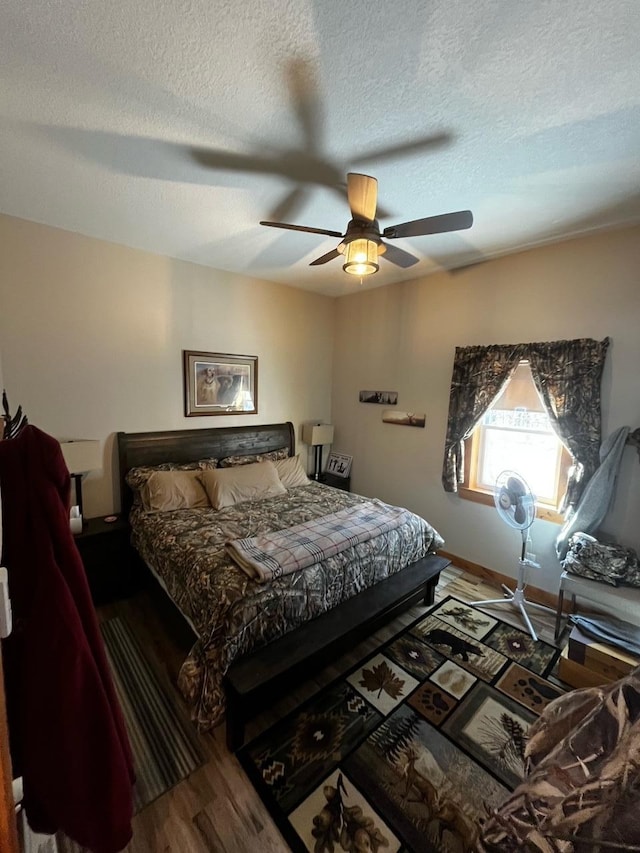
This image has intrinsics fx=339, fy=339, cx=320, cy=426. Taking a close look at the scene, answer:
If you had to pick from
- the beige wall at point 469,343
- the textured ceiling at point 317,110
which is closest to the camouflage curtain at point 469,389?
the beige wall at point 469,343

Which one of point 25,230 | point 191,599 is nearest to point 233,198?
point 25,230

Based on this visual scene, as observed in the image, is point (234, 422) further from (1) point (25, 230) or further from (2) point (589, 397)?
(2) point (589, 397)

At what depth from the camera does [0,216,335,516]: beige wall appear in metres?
2.52

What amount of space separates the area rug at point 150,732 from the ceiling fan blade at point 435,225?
2.77 metres

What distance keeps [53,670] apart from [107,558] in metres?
1.98

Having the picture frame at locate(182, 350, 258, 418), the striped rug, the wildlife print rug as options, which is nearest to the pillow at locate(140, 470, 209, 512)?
the picture frame at locate(182, 350, 258, 418)

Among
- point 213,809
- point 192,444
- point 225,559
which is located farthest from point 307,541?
point 192,444

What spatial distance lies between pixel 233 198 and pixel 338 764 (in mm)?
3119

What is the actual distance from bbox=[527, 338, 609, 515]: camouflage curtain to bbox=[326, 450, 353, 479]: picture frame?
2.30 meters

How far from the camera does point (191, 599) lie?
6.26 feet

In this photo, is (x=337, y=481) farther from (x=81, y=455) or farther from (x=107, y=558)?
(x=81, y=455)

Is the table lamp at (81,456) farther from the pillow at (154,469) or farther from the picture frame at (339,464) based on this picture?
the picture frame at (339,464)


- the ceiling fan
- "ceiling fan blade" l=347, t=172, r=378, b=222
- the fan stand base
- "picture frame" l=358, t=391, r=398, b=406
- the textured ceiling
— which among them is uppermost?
the textured ceiling

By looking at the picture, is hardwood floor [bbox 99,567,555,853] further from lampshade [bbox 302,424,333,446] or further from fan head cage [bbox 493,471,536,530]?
lampshade [bbox 302,424,333,446]
